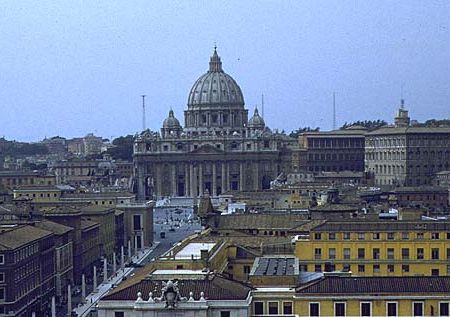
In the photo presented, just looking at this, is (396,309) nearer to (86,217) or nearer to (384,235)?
(384,235)

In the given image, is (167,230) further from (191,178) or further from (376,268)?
(376,268)

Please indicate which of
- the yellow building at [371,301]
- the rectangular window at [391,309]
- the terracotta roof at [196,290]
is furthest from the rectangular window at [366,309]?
the terracotta roof at [196,290]

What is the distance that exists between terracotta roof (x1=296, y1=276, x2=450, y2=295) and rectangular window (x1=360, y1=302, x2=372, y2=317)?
14.8 inches

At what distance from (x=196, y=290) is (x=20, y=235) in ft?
94.6

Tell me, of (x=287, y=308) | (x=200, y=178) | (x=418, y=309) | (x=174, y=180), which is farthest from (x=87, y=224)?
(x=174, y=180)

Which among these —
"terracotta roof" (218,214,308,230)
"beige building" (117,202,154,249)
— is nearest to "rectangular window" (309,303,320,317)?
"terracotta roof" (218,214,308,230)

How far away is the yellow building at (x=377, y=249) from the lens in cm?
5409

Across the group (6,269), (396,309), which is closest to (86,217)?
(6,269)

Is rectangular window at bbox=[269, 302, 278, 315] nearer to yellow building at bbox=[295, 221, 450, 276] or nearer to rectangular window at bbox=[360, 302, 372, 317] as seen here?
rectangular window at bbox=[360, 302, 372, 317]

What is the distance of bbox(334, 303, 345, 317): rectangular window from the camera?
Result: 1508 inches

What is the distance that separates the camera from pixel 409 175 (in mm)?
150250

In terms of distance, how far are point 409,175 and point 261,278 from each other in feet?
362

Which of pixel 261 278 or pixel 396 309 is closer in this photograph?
pixel 396 309

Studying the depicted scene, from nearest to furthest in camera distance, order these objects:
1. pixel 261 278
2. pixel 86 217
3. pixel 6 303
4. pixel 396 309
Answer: pixel 396 309, pixel 261 278, pixel 6 303, pixel 86 217
